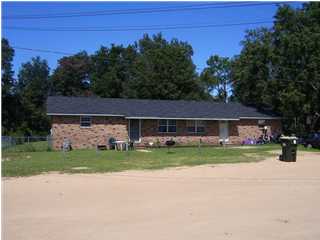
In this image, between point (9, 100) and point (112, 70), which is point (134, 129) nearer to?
point (9, 100)

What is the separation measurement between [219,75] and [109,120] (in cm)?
4266

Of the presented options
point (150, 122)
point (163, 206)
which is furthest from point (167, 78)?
point (163, 206)

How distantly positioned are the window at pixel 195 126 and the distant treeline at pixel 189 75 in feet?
24.5

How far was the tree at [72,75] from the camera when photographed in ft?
267

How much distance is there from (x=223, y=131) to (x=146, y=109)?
6.82 meters

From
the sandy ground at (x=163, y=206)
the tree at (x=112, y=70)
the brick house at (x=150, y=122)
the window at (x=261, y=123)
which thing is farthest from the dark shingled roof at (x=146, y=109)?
the tree at (x=112, y=70)

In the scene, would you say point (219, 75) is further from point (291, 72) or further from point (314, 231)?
point (314, 231)

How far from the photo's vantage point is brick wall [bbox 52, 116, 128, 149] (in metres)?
33.4

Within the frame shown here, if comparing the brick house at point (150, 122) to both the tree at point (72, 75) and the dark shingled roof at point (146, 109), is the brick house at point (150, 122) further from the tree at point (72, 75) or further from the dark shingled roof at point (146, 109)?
the tree at point (72, 75)

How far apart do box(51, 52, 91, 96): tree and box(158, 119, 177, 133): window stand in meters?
45.9

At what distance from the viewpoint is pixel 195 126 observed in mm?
37812

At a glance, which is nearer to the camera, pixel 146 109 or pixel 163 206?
pixel 163 206

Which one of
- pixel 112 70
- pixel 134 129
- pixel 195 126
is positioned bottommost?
pixel 134 129

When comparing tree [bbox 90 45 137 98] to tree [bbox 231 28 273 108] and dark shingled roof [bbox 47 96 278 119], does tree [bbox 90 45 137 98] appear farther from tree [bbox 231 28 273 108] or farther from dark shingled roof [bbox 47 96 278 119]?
dark shingled roof [bbox 47 96 278 119]
